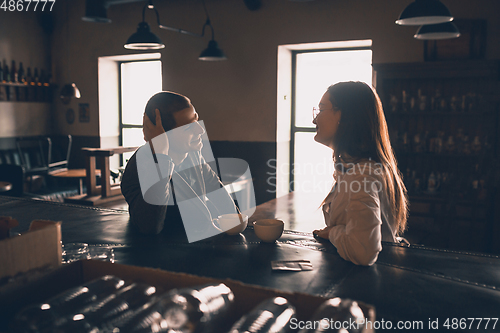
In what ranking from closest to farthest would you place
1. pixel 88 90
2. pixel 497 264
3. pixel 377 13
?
1. pixel 497 264
2. pixel 377 13
3. pixel 88 90

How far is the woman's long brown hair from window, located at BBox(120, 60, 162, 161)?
554 centimetres

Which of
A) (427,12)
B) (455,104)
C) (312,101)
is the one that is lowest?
(455,104)

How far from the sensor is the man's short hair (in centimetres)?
189

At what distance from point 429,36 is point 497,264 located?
2.64 m

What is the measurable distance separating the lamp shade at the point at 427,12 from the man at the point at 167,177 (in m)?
1.87

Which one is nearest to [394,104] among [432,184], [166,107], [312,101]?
[432,184]

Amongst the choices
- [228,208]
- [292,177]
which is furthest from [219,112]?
[228,208]

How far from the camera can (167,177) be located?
1.75 m

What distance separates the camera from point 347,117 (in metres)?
1.63

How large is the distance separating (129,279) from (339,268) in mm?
697

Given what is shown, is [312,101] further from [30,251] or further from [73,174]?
[30,251]

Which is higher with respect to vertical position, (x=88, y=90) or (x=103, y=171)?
(x=88, y=90)

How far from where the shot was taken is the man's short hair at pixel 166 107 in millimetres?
1894

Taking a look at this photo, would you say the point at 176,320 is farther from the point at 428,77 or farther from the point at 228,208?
the point at 428,77
